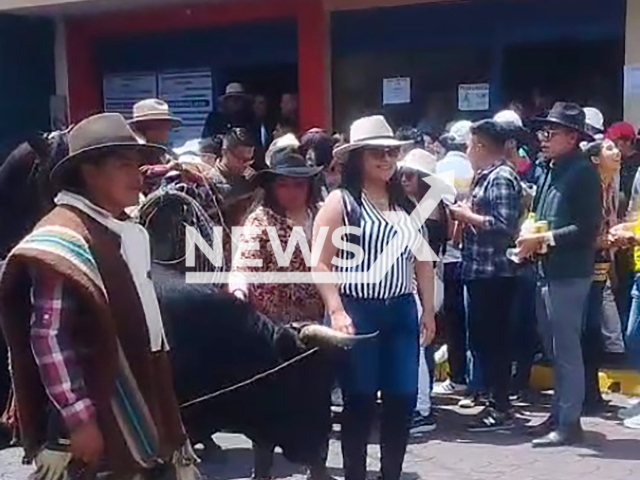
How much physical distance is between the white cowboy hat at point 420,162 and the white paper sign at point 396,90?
4.42m

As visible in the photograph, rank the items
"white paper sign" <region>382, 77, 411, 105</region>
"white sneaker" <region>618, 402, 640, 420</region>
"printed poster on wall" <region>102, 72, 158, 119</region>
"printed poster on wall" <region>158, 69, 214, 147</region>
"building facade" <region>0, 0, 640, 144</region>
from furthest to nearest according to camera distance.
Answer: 1. "printed poster on wall" <region>102, 72, 158, 119</region>
2. "printed poster on wall" <region>158, 69, 214, 147</region>
3. "white paper sign" <region>382, 77, 411, 105</region>
4. "building facade" <region>0, 0, 640, 144</region>
5. "white sneaker" <region>618, 402, 640, 420</region>

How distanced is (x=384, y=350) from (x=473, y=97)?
6.53m

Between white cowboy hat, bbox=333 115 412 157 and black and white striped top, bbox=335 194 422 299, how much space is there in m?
0.31

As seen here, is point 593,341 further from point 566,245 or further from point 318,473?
point 318,473

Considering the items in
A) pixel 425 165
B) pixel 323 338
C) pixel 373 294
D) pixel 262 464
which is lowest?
pixel 262 464

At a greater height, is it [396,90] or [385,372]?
[396,90]

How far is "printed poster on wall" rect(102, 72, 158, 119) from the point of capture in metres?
14.0

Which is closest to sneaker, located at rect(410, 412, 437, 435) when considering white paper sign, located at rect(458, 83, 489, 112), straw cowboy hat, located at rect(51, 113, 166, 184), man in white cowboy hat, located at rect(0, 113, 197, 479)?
man in white cowboy hat, located at rect(0, 113, 197, 479)

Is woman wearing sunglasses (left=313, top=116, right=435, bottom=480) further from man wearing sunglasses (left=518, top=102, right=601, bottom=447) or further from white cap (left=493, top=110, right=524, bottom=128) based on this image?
white cap (left=493, top=110, right=524, bottom=128)

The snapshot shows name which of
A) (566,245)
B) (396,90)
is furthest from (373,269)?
(396,90)

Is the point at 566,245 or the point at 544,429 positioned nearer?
the point at 566,245

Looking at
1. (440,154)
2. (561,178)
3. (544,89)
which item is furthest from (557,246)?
(544,89)

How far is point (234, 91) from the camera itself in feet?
42.0

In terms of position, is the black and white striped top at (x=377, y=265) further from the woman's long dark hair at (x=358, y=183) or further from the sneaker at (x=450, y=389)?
the sneaker at (x=450, y=389)
